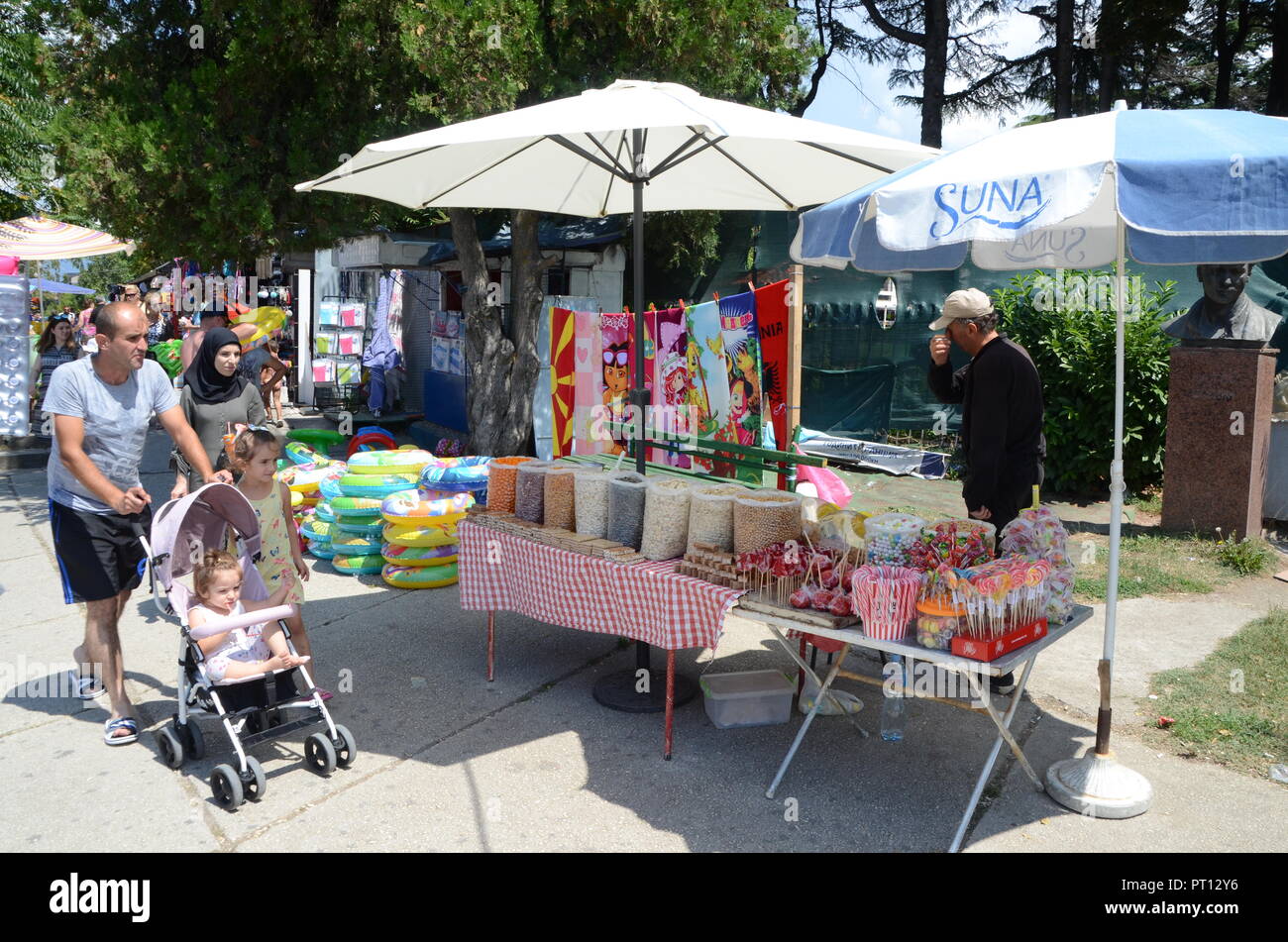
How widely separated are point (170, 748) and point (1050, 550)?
12.9 feet

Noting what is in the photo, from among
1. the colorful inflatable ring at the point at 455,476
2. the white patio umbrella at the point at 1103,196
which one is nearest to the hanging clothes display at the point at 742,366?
the colorful inflatable ring at the point at 455,476

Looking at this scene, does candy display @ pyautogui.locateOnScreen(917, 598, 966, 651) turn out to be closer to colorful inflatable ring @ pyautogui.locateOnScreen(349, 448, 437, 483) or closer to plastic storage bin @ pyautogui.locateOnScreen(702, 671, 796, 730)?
plastic storage bin @ pyautogui.locateOnScreen(702, 671, 796, 730)

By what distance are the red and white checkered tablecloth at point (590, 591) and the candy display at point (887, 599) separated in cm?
63

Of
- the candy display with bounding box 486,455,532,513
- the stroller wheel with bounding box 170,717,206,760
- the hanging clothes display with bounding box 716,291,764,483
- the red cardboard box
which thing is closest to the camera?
the red cardboard box

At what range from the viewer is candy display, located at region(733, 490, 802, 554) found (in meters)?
4.39

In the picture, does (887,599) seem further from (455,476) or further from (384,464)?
(384,464)

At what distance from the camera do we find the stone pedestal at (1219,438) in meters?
7.97

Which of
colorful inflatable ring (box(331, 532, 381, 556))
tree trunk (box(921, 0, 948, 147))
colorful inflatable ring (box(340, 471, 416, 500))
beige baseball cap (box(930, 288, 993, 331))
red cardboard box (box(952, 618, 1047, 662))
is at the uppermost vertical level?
tree trunk (box(921, 0, 948, 147))

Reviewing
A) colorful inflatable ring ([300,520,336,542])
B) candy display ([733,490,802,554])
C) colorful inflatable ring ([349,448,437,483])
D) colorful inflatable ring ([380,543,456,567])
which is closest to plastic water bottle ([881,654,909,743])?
candy display ([733,490,802,554])

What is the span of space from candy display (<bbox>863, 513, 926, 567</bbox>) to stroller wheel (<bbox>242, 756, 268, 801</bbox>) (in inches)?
106

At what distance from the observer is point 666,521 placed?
468 cm

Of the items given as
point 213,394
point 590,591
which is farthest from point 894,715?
point 213,394

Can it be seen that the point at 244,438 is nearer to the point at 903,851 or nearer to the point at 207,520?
the point at 207,520

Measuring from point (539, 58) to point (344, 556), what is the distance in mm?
4793
